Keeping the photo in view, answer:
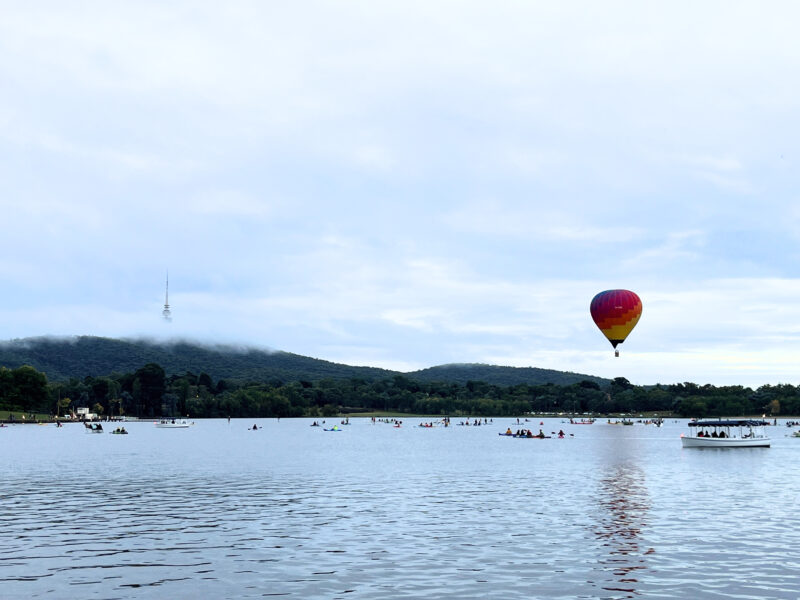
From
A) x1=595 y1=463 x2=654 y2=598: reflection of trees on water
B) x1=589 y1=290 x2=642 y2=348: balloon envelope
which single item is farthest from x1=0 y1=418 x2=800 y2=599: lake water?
x1=589 y1=290 x2=642 y2=348: balloon envelope

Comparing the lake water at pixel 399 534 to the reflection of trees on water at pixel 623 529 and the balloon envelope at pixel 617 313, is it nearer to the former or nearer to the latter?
the reflection of trees on water at pixel 623 529

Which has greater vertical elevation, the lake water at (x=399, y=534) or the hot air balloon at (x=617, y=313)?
the hot air balloon at (x=617, y=313)

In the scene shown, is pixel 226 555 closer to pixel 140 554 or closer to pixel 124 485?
pixel 140 554

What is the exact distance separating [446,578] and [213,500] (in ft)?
112

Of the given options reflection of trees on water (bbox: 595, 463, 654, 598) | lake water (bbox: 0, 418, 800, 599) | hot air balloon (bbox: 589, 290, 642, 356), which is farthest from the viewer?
hot air balloon (bbox: 589, 290, 642, 356)

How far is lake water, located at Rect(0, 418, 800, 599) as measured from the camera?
3356cm

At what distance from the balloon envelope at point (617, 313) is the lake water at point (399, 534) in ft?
129

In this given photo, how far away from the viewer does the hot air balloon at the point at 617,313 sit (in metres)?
129

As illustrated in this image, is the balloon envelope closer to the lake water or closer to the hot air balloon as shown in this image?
the hot air balloon

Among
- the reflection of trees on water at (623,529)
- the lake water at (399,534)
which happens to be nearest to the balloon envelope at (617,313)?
the lake water at (399,534)

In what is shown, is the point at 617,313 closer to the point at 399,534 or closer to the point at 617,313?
the point at 617,313

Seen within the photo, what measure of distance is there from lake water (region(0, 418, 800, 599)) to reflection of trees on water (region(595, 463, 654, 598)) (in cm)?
11

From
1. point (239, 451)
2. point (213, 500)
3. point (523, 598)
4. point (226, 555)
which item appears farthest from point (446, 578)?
point (239, 451)

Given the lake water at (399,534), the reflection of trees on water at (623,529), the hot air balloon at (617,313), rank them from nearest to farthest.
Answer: the lake water at (399,534), the reflection of trees on water at (623,529), the hot air balloon at (617,313)
